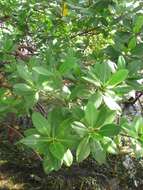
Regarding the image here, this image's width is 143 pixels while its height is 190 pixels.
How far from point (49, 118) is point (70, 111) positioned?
6cm

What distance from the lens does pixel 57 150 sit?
3.76ft

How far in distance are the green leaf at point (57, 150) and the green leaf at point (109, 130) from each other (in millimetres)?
111

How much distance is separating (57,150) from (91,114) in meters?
0.13

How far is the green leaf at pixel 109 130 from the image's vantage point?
1136mm

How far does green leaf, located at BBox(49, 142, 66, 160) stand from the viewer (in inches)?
44.8

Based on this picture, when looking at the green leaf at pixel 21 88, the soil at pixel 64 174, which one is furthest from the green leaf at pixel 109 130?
the soil at pixel 64 174

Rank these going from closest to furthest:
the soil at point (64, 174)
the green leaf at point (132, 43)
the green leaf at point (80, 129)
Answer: the green leaf at point (80, 129)
the green leaf at point (132, 43)
the soil at point (64, 174)

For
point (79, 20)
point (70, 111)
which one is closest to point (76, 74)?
point (70, 111)

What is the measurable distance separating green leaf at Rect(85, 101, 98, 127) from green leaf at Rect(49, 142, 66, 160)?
100 mm

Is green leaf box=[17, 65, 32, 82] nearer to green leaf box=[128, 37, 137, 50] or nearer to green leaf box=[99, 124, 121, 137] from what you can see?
green leaf box=[99, 124, 121, 137]

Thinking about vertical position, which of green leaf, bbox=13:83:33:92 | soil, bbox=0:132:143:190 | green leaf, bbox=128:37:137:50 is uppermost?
green leaf, bbox=128:37:137:50

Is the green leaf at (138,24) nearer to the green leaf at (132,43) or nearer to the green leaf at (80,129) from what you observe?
the green leaf at (132,43)

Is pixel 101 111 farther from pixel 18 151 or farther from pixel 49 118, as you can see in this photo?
pixel 18 151

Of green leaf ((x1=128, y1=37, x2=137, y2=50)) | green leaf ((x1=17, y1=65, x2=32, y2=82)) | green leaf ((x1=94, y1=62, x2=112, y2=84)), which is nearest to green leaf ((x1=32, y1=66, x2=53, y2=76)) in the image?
green leaf ((x1=17, y1=65, x2=32, y2=82))
